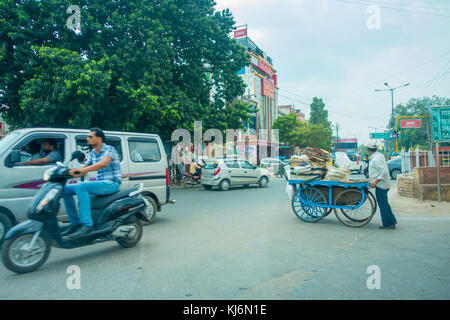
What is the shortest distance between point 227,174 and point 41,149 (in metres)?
11.2

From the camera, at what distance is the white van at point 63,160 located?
5430mm

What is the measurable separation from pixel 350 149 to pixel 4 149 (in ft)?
227

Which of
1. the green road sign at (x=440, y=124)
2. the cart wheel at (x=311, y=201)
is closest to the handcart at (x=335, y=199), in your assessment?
the cart wheel at (x=311, y=201)

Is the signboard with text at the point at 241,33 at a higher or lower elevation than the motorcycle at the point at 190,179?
higher

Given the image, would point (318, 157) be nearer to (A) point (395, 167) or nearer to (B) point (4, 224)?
(B) point (4, 224)

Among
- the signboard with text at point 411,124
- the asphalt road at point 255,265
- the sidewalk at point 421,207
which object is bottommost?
the asphalt road at point 255,265

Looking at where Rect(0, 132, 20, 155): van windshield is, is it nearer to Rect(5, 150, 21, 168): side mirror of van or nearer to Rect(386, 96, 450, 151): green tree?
Rect(5, 150, 21, 168): side mirror of van

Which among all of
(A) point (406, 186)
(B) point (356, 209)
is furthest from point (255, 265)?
(A) point (406, 186)

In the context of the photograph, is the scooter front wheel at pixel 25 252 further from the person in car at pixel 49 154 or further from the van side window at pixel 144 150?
the van side window at pixel 144 150

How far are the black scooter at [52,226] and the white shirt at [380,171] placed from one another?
4.76 meters

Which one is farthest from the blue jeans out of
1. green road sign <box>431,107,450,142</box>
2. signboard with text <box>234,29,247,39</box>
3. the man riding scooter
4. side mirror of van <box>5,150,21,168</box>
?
signboard with text <box>234,29,247,39</box>

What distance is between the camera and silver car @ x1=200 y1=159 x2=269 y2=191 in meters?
16.4

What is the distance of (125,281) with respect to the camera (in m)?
3.90
